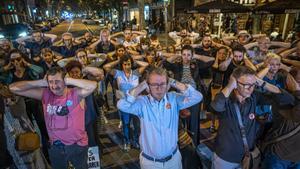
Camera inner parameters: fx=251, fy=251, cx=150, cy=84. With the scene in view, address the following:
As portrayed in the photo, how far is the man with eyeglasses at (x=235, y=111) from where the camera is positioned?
311cm

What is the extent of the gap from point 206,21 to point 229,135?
21.0m

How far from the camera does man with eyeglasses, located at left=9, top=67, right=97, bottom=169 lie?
10.8 feet

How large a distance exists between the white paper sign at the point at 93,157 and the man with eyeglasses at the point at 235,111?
193cm

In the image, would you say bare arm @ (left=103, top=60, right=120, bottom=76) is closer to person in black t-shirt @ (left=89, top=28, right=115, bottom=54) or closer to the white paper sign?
the white paper sign

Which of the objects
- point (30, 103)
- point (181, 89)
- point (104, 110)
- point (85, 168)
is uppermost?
point (181, 89)

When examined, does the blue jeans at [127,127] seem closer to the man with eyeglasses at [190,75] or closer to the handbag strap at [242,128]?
the man with eyeglasses at [190,75]

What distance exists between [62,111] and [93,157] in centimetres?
115

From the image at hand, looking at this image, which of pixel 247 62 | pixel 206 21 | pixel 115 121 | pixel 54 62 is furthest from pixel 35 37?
pixel 206 21

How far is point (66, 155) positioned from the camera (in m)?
3.41

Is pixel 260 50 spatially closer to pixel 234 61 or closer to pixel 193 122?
pixel 234 61

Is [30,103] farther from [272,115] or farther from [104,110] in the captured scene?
[272,115]

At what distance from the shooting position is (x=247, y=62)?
5.09 m

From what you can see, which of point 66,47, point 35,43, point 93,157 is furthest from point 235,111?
point 35,43

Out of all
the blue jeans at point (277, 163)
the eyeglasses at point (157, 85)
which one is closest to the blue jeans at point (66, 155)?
the eyeglasses at point (157, 85)
